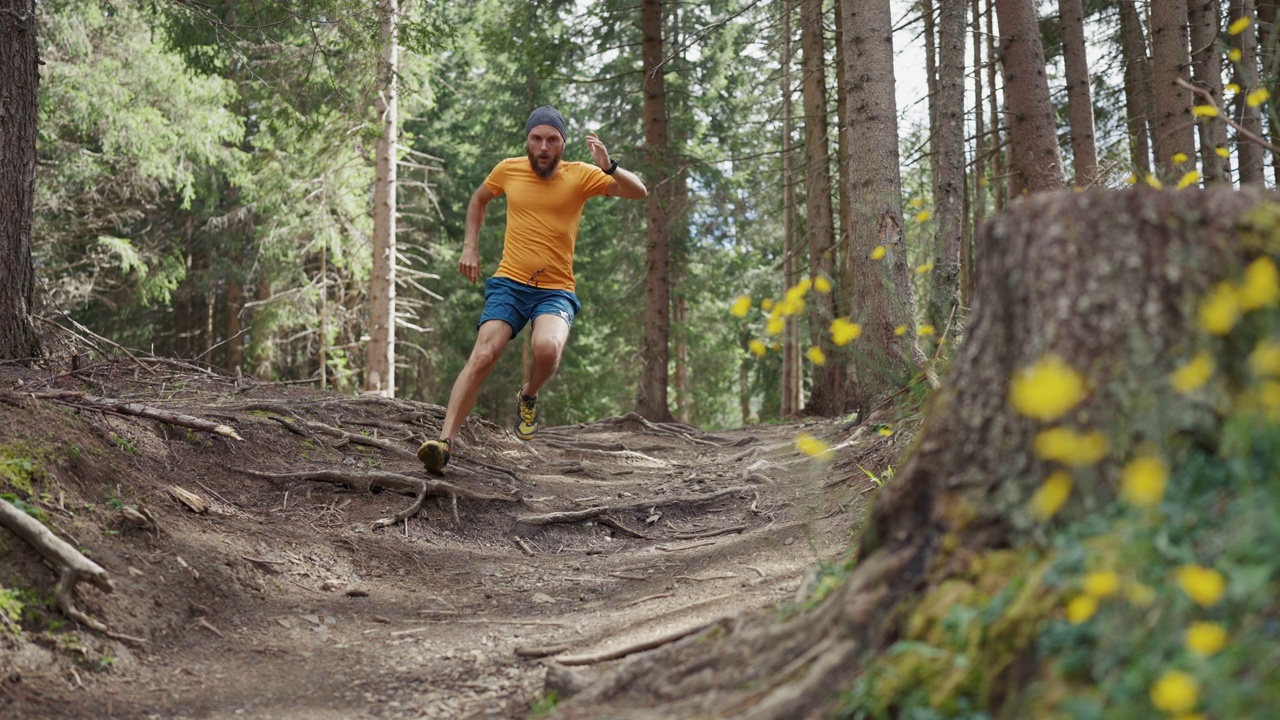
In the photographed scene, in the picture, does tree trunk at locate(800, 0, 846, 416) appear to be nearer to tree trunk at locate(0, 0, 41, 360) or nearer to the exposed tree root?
tree trunk at locate(0, 0, 41, 360)

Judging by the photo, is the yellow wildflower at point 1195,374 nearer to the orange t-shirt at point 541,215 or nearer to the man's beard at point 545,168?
the orange t-shirt at point 541,215

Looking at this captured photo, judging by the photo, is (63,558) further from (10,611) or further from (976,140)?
(976,140)

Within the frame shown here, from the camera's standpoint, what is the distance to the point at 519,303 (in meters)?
5.96

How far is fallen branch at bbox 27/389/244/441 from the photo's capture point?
4427 mm

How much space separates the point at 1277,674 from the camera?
134 cm

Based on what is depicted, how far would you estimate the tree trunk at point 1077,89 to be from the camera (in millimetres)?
9852

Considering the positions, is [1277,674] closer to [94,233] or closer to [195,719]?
[195,719]

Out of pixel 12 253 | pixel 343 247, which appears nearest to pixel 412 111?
pixel 343 247

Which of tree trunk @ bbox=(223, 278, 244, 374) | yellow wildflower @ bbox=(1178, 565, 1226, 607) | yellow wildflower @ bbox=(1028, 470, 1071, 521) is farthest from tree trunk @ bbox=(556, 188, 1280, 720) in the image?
tree trunk @ bbox=(223, 278, 244, 374)

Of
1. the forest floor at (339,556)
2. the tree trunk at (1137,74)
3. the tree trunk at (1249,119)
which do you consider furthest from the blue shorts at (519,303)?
the tree trunk at (1137,74)

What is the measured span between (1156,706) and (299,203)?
56.2ft

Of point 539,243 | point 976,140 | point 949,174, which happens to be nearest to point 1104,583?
point 539,243

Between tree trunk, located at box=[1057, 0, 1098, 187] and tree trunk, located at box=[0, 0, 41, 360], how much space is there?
928cm

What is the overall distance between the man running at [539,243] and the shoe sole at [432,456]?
0.12 feet
